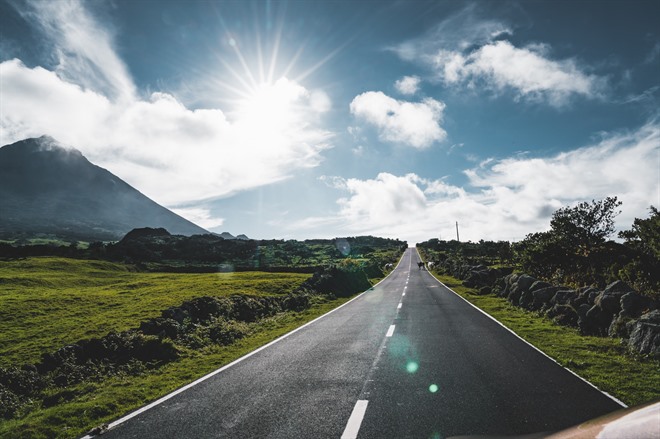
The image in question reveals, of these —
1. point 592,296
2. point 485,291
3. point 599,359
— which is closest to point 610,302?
point 592,296

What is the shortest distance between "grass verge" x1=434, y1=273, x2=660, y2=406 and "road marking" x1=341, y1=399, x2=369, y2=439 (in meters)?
3.98

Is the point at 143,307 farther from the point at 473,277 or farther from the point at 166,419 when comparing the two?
the point at 473,277

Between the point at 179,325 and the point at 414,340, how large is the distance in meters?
10.2

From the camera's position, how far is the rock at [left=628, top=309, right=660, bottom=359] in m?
9.84

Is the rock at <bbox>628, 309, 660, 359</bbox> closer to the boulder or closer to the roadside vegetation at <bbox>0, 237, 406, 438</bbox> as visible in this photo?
the boulder

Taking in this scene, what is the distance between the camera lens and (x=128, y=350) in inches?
499

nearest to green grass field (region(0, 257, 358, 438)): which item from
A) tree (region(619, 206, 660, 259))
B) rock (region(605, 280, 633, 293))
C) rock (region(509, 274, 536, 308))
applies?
rock (region(509, 274, 536, 308))

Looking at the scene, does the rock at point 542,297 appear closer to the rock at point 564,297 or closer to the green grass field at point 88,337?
the rock at point 564,297

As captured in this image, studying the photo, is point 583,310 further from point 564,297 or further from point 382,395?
point 382,395

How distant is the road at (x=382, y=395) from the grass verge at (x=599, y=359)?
48cm

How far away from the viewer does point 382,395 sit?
281 inches

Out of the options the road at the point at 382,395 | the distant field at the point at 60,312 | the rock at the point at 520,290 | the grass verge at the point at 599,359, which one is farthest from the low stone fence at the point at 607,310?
the distant field at the point at 60,312

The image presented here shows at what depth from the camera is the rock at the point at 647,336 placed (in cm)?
984

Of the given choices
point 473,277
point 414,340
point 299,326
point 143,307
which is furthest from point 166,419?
point 473,277
